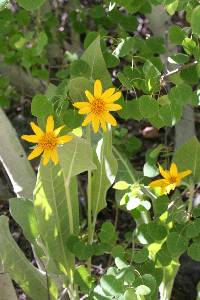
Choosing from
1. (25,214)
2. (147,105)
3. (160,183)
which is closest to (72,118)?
(147,105)

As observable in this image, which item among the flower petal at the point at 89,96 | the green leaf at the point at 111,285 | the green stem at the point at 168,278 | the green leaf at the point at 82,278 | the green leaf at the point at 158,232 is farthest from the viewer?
the green stem at the point at 168,278

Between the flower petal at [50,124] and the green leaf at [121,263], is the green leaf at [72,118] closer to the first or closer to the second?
the flower petal at [50,124]

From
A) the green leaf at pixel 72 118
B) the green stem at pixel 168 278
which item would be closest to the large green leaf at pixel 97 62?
the green leaf at pixel 72 118

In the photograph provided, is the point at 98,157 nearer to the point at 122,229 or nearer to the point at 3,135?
the point at 3,135

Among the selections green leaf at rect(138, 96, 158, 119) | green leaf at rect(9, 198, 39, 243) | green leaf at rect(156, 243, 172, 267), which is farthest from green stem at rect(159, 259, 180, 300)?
green leaf at rect(138, 96, 158, 119)

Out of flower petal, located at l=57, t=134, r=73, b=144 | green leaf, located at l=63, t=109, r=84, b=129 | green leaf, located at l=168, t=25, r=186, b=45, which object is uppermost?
green leaf, located at l=168, t=25, r=186, b=45

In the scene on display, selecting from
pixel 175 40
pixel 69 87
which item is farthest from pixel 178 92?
pixel 69 87

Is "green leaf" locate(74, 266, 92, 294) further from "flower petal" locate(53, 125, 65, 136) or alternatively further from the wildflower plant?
"flower petal" locate(53, 125, 65, 136)

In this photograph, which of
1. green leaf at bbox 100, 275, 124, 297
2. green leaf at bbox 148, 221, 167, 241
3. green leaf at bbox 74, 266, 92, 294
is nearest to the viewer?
green leaf at bbox 100, 275, 124, 297
